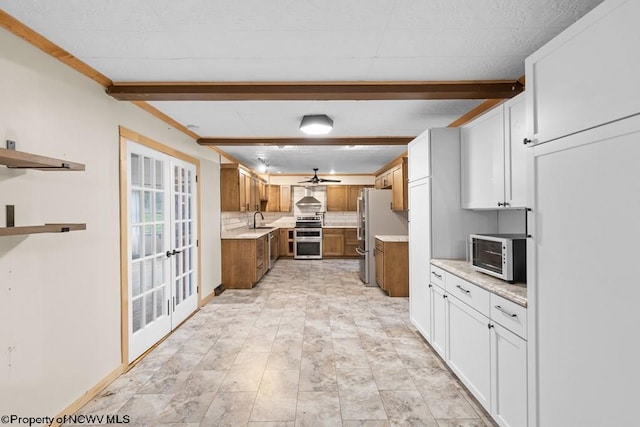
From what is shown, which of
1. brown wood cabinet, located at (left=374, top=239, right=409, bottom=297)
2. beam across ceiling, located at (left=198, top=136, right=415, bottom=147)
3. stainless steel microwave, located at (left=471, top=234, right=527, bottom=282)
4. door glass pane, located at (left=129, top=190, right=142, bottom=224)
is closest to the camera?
stainless steel microwave, located at (left=471, top=234, right=527, bottom=282)

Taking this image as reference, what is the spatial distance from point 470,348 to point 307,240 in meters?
6.53

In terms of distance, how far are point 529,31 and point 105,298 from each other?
11.3 ft

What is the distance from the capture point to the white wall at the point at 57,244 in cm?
174

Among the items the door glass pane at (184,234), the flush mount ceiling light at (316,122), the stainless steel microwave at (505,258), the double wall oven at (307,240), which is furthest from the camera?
the double wall oven at (307,240)

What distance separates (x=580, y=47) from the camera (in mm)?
1348

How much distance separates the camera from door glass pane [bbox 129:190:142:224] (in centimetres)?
290

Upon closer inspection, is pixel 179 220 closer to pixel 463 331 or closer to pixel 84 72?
pixel 84 72

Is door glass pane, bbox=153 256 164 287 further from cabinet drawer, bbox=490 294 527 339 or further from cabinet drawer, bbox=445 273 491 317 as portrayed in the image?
cabinet drawer, bbox=490 294 527 339

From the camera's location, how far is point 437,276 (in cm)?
293

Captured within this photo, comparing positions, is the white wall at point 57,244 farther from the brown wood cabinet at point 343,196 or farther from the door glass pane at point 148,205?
the brown wood cabinet at point 343,196

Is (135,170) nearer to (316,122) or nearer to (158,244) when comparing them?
(158,244)

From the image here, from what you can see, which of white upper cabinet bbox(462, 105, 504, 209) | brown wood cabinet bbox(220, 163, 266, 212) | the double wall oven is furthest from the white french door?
the double wall oven

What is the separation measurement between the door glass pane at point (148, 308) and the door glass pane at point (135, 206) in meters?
0.78

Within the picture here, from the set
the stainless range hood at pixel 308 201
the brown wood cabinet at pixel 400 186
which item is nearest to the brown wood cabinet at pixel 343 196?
the stainless range hood at pixel 308 201
